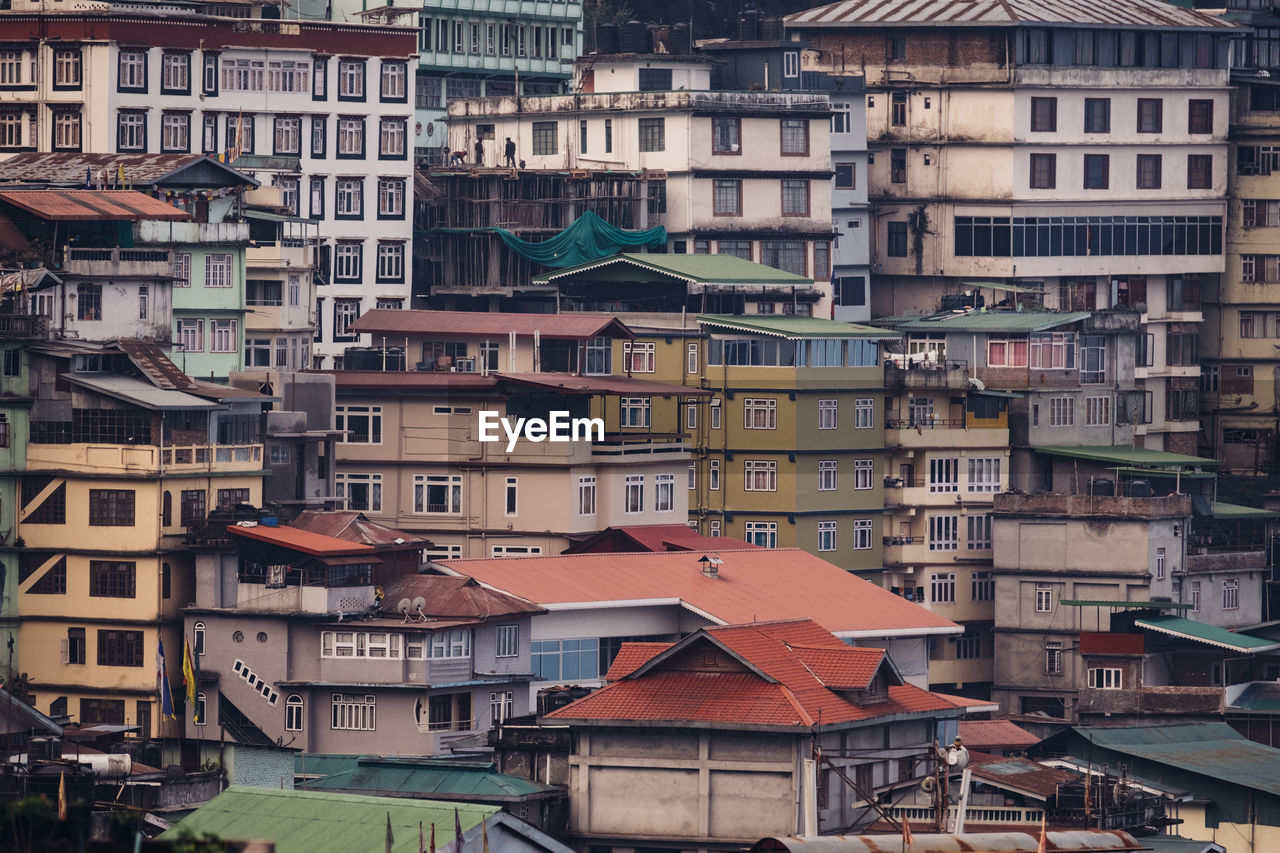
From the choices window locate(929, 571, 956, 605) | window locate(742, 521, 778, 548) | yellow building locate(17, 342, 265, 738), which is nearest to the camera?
yellow building locate(17, 342, 265, 738)

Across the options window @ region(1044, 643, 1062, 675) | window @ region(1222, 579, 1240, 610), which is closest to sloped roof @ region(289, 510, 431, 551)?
window @ region(1044, 643, 1062, 675)

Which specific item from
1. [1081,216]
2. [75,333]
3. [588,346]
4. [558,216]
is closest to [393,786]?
[75,333]

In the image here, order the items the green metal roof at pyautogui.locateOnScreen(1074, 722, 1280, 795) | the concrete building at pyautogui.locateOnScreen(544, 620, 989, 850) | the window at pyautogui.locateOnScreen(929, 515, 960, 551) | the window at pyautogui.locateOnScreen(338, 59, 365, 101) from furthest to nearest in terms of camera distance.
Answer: the window at pyautogui.locateOnScreen(338, 59, 365, 101) < the window at pyautogui.locateOnScreen(929, 515, 960, 551) < the green metal roof at pyautogui.locateOnScreen(1074, 722, 1280, 795) < the concrete building at pyautogui.locateOnScreen(544, 620, 989, 850)

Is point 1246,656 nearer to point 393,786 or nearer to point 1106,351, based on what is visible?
point 1106,351

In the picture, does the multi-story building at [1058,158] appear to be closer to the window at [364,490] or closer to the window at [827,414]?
the window at [827,414]

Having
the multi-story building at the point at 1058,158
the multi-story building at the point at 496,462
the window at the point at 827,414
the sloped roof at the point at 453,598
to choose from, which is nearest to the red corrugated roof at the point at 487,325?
the multi-story building at the point at 496,462

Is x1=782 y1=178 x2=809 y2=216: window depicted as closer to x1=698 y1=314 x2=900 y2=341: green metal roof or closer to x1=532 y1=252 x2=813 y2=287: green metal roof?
x1=532 y1=252 x2=813 y2=287: green metal roof

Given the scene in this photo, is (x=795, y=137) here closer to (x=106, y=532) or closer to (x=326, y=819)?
(x=106, y=532)

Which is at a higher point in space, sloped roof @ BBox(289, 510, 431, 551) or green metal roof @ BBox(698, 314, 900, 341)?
green metal roof @ BBox(698, 314, 900, 341)

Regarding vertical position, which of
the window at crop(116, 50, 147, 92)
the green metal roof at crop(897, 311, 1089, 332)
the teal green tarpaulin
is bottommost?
the green metal roof at crop(897, 311, 1089, 332)
